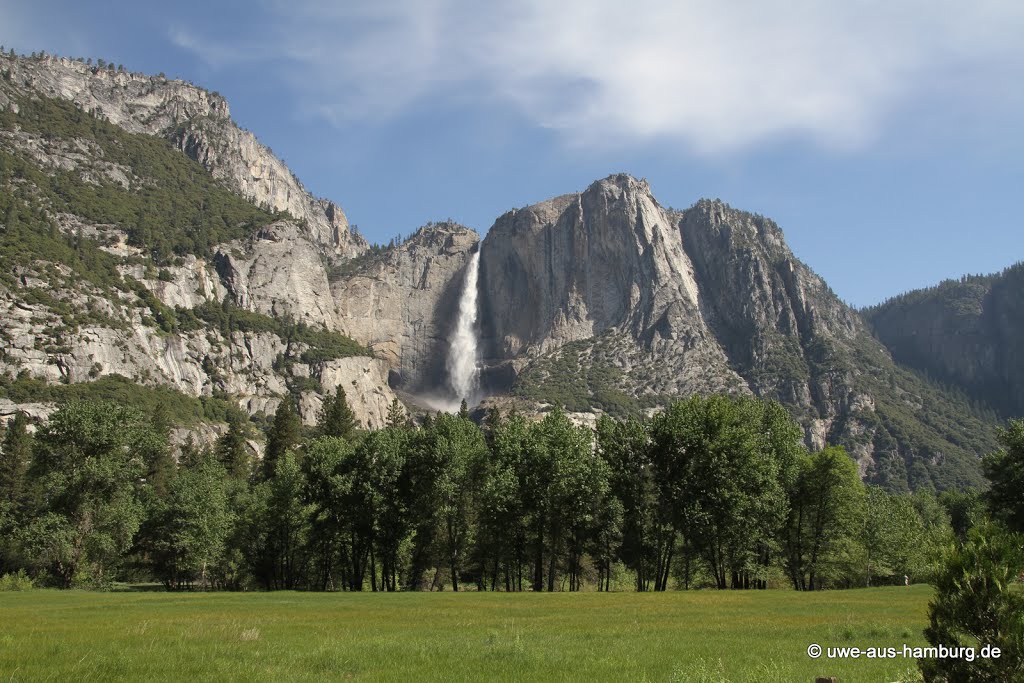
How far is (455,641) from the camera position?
19594mm

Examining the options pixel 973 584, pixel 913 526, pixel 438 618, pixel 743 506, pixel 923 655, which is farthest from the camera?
pixel 913 526

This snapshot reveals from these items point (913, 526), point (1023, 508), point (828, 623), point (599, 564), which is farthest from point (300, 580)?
point (913, 526)

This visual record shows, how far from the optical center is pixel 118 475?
5600 centimetres

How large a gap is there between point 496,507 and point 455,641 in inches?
1231

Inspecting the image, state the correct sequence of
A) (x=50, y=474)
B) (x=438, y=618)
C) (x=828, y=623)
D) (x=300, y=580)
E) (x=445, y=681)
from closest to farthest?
(x=445, y=681) < (x=828, y=623) < (x=438, y=618) < (x=50, y=474) < (x=300, y=580)

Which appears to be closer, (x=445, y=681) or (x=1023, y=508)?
(x=445, y=681)

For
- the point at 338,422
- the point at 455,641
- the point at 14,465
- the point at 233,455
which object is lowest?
the point at 455,641

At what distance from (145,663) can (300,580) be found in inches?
2304

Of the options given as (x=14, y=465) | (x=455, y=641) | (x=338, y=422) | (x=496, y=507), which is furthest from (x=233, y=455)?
(x=455, y=641)

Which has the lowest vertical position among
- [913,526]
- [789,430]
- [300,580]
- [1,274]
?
[300,580]

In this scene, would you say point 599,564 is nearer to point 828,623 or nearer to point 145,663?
point 828,623

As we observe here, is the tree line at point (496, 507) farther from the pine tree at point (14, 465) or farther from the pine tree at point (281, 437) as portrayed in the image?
the pine tree at point (281, 437)

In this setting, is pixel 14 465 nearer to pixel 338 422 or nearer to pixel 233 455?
pixel 233 455

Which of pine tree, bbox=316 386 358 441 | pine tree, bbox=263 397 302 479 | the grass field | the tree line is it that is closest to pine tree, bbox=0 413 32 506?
the tree line
